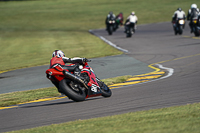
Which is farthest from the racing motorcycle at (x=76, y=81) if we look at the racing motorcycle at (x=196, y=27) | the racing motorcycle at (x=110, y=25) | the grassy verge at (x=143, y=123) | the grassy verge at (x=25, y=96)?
the racing motorcycle at (x=110, y=25)

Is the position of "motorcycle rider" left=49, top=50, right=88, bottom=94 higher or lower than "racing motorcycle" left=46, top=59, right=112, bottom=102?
higher

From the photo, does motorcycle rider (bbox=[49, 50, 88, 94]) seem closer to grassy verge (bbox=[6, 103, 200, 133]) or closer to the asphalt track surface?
the asphalt track surface

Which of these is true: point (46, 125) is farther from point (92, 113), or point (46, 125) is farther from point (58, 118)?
point (92, 113)

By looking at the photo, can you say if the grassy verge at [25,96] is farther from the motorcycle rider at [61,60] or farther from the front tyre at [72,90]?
the front tyre at [72,90]

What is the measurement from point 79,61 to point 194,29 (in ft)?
56.9

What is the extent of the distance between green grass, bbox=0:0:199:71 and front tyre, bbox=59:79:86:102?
12.2 m

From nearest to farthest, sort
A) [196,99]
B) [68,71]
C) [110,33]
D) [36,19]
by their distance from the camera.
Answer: [196,99], [68,71], [110,33], [36,19]

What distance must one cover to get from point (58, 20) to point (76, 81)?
4502 cm

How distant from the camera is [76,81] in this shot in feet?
29.1

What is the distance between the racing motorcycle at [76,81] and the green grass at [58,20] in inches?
468

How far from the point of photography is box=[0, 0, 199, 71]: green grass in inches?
987

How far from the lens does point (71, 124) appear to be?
261 inches

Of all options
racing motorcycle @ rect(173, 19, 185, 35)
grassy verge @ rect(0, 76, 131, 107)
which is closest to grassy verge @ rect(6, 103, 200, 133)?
grassy verge @ rect(0, 76, 131, 107)

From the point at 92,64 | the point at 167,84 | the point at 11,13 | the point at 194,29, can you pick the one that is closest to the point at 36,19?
the point at 11,13
